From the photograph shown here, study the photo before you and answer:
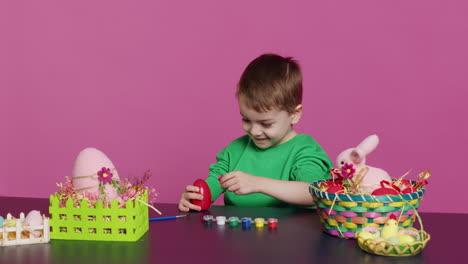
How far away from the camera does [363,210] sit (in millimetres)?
1606

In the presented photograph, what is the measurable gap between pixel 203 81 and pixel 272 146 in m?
1.27

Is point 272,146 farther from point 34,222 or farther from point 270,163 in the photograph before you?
point 34,222

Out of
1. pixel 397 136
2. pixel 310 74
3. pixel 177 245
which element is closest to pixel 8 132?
pixel 310 74

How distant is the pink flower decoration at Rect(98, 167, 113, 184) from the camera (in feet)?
5.48

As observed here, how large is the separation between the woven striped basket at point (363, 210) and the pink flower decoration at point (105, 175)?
1.66 feet

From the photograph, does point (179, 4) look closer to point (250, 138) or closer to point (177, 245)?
point (250, 138)

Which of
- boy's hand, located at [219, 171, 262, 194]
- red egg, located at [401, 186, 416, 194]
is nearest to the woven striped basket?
red egg, located at [401, 186, 416, 194]

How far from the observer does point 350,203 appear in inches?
63.4

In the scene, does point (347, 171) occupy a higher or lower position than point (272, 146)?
lower

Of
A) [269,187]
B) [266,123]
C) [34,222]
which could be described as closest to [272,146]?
[266,123]

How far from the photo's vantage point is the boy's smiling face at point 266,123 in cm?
228

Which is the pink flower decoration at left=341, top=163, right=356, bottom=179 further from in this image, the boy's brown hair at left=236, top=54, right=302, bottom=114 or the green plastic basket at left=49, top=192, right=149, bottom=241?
the boy's brown hair at left=236, top=54, right=302, bottom=114

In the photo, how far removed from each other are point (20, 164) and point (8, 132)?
0.20 m

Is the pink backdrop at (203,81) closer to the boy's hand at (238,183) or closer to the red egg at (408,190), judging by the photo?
the boy's hand at (238,183)
